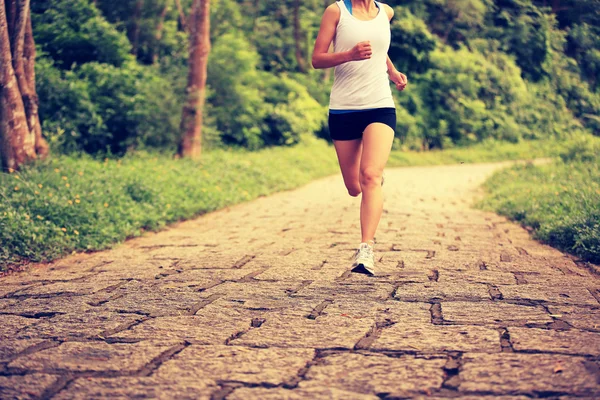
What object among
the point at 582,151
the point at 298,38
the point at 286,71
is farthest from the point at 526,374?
the point at 298,38

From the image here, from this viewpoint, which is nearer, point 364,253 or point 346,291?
point 346,291

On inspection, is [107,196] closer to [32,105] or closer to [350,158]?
[32,105]

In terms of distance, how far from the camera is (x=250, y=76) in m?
19.8

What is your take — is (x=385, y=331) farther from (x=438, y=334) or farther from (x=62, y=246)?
(x=62, y=246)

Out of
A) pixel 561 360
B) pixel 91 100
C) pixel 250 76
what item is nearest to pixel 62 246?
pixel 561 360

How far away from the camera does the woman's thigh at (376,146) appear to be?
4875 millimetres

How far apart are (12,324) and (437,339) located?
2108 mm

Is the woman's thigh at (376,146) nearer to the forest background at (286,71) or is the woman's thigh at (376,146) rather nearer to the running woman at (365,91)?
the running woman at (365,91)

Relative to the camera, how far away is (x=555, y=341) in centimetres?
320

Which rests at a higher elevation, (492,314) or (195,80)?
(195,80)

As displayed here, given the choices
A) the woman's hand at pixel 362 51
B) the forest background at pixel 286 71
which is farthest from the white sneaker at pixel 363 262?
the forest background at pixel 286 71

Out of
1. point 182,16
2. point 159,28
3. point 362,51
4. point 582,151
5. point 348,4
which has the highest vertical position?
point 182,16

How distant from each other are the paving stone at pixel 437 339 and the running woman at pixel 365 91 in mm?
1360

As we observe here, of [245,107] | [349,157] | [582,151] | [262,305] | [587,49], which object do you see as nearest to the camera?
[262,305]
